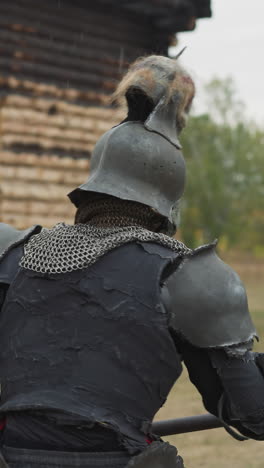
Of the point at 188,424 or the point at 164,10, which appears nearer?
the point at 188,424

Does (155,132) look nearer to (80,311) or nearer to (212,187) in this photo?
(80,311)

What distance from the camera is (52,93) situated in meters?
7.82

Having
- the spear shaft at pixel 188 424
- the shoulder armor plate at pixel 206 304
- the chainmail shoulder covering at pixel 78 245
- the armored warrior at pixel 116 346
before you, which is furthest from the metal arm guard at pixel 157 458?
the spear shaft at pixel 188 424

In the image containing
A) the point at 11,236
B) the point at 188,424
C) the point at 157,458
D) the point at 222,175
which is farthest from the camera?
the point at 222,175

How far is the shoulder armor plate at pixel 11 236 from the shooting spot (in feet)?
7.18

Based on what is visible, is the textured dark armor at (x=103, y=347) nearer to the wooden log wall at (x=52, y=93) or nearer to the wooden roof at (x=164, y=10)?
the wooden log wall at (x=52, y=93)

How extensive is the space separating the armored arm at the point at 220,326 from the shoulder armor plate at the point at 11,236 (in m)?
0.53

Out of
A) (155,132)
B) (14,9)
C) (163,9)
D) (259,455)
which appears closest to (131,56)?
(163,9)

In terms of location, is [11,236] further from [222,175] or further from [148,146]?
[222,175]

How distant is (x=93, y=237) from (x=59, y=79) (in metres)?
6.08

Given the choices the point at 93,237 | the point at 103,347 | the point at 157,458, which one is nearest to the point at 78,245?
the point at 93,237

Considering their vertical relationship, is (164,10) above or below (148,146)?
above

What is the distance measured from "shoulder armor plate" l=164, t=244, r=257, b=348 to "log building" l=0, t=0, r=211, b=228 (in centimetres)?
577

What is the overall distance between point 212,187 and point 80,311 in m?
35.9
